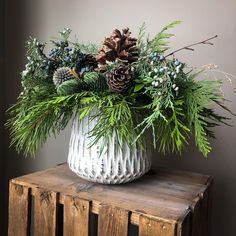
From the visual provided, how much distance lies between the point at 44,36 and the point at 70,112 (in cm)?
64

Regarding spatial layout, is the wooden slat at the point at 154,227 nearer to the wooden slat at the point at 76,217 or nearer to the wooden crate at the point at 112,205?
the wooden crate at the point at 112,205

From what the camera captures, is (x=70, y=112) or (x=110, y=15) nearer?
(x=70, y=112)

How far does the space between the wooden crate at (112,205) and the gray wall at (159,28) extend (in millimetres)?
159

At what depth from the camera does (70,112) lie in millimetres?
803

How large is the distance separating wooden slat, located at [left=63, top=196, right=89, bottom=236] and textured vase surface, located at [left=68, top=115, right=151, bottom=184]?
9 centimetres

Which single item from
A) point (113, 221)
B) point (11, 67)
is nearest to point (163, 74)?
point (113, 221)

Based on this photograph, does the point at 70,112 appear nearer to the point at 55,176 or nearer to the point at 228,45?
the point at 55,176

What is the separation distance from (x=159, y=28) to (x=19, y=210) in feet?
2.56

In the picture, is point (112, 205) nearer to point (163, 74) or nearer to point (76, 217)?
point (76, 217)

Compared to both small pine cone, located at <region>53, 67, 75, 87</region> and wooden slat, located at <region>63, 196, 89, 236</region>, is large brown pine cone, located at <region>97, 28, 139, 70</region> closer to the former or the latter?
small pine cone, located at <region>53, 67, 75, 87</region>

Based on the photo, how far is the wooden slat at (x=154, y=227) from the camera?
599mm

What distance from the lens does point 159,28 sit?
42.6 inches

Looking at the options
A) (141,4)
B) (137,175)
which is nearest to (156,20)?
(141,4)

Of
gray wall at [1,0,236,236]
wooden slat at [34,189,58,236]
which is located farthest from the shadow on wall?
wooden slat at [34,189,58,236]
